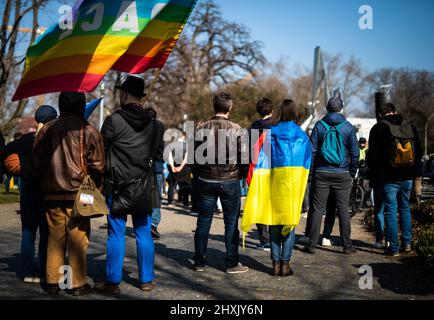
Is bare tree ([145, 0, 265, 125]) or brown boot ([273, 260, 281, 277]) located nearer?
brown boot ([273, 260, 281, 277])

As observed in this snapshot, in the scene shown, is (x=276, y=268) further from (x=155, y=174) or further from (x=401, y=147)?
(x=401, y=147)

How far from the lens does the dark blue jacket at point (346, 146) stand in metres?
7.61

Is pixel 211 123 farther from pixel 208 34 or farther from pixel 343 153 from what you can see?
pixel 208 34

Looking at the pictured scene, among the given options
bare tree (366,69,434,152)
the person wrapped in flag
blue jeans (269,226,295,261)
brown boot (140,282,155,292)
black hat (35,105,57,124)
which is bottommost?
brown boot (140,282,155,292)

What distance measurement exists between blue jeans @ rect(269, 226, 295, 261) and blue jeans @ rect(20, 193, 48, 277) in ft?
8.15

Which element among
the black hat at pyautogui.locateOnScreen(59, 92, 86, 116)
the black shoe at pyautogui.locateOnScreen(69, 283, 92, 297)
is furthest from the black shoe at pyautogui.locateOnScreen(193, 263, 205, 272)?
the black hat at pyautogui.locateOnScreen(59, 92, 86, 116)

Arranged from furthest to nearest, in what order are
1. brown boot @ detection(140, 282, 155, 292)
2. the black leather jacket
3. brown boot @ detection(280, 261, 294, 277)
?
the black leather jacket < brown boot @ detection(280, 261, 294, 277) < brown boot @ detection(140, 282, 155, 292)

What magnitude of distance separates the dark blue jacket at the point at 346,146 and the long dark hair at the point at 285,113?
1370mm

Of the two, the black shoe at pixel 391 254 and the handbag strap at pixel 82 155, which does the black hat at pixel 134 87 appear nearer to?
the handbag strap at pixel 82 155

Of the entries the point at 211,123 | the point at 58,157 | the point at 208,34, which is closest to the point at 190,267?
the point at 211,123

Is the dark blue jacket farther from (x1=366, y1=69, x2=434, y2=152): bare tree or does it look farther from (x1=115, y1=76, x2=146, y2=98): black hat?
(x1=366, y1=69, x2=434, y2=152): bare tree

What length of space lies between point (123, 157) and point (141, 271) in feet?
3.76

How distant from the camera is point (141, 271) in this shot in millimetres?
5520

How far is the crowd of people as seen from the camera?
17.5 ft
